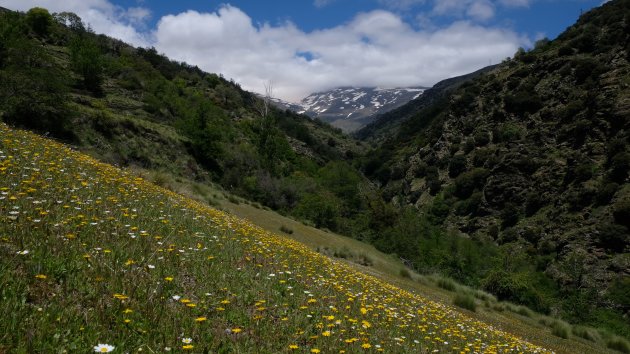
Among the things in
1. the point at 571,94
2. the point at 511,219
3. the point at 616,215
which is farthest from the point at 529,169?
the point at 616,215

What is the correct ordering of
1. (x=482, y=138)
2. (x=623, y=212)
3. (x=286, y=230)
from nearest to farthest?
(x=286, y=230), (x=623, y=212), (x=482, y=138)

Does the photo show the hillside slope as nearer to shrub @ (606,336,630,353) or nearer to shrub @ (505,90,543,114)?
shrub @ (606,336,630,353)

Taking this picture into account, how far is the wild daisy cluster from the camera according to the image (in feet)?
10.9

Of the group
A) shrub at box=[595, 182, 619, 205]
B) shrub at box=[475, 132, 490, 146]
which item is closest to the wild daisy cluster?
shrub at box=[595, 182, 619, 205]

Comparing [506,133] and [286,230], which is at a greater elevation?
[506,133]

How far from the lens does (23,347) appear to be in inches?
105

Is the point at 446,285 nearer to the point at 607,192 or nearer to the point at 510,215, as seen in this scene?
the point at 607,192

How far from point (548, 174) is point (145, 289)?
6179cm

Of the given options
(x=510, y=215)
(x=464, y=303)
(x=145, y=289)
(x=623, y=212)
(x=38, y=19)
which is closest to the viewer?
(x=145, y=289)

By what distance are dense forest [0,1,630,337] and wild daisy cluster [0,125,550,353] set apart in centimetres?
1879

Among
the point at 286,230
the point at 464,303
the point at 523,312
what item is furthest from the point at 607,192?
the point at 286,230

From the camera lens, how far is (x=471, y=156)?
2911 inches

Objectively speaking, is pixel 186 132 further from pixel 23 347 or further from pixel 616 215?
pixel 616 215

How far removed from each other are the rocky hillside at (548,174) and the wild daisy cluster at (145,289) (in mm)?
30706
